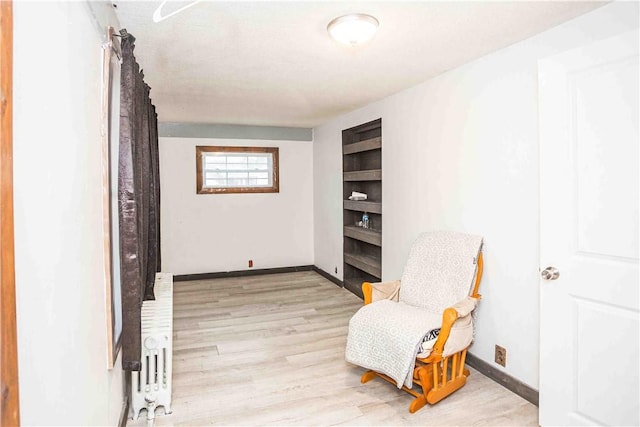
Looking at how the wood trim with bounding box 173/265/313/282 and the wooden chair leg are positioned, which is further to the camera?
the wood trim with bounding box 173/265/313/282

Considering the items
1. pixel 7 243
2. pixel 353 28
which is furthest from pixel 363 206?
pixel 7 243

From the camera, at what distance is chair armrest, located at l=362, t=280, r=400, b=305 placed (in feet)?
10.1

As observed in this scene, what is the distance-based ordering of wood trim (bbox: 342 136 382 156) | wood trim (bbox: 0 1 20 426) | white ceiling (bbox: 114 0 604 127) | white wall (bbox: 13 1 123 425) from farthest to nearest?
wood trim (bbox: 342 136 382 156) → white ceiling (bbox: 114 0 604 127) → white wall (bbox: 13 1 123 425) → wood trim (bbox: 0 1 20 426)

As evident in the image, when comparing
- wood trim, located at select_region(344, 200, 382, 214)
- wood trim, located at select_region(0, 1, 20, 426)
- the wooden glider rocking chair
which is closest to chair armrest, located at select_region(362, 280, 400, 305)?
the wooden glider rocking chair

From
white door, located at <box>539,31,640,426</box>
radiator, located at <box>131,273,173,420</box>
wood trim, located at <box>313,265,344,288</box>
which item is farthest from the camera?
wood trim, located at <box>313,265,344,288</box>

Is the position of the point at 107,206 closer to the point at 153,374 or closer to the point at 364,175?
the point at 153,374

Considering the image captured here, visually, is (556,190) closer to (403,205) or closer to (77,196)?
(403,205)

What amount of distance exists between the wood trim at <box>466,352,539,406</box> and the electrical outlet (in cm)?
6

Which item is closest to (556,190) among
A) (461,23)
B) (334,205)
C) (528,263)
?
(528,263)

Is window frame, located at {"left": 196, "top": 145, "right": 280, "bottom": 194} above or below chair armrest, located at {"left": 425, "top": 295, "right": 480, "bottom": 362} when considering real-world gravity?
above

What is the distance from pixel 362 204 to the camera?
4.79 metres

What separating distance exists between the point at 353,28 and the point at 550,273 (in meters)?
1.72

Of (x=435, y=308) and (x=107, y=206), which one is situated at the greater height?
(x=107, y=206)

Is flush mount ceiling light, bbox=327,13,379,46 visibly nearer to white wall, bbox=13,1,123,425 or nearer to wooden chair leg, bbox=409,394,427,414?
white wall, bbox=13,1,123,425
